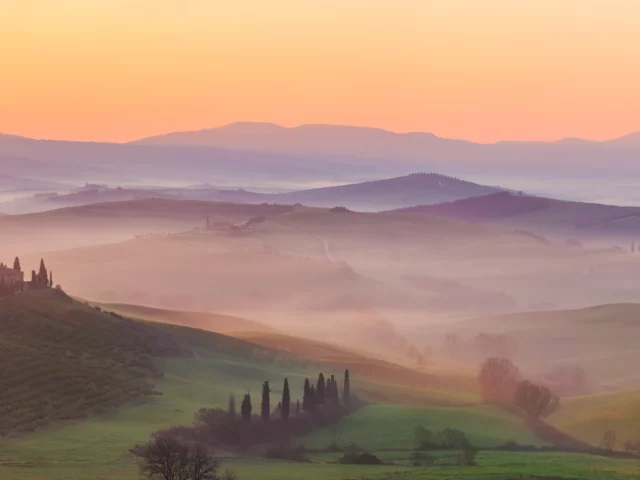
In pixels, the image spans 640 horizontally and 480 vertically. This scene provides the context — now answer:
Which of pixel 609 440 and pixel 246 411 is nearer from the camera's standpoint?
pixel 246 411

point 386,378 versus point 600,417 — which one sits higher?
point 386,378

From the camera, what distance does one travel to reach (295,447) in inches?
3752

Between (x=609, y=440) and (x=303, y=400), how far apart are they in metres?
27.7

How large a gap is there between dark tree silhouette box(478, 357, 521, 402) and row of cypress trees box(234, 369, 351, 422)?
16.7m

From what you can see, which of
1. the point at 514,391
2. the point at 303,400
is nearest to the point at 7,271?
the point at 303,400

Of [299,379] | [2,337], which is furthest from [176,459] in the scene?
[299,379]

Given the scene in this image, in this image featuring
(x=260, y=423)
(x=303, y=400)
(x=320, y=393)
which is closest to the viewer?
(x=260, y=423)

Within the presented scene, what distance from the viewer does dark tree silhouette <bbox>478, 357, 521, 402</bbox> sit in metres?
130

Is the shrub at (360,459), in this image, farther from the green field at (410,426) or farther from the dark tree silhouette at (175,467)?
the dark tree silhouette at (175,467)

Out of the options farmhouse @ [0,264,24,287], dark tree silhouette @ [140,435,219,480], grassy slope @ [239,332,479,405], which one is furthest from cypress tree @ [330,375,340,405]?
farmhouse @ [0,264,24,287]

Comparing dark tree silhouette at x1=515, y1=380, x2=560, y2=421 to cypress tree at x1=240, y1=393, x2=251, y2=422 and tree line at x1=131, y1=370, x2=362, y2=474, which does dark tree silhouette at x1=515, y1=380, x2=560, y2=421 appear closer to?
tree line at x1=131, y1=370, x2=362, y2=474

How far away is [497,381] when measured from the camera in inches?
5354

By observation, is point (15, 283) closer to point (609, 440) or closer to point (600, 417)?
point (600, 417)

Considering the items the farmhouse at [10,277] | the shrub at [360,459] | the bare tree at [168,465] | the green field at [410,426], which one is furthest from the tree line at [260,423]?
the farmhouse at [10,277]
